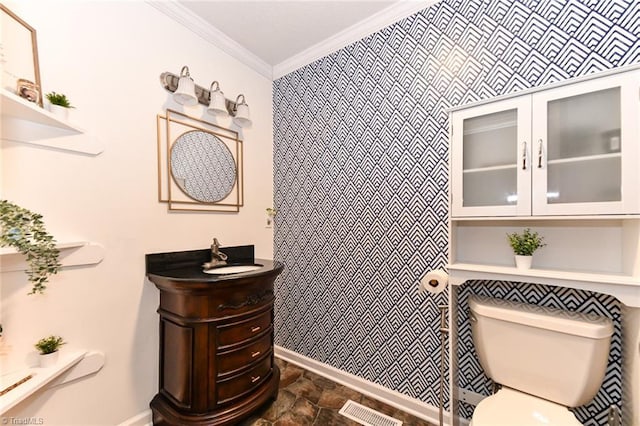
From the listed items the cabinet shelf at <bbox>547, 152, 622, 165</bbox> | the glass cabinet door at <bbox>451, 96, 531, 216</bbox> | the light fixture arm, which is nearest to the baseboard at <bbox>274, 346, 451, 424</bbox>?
the glass cabinet door at <bbox>451, 96, 531, 216</bbox>

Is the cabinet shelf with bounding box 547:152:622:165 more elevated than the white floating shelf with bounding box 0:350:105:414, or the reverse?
the cabinet shelf with bounding box 547:152:622:165

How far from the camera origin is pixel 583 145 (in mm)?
1189

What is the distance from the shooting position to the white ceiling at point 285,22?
180 centimetres

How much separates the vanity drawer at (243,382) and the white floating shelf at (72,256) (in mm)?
978

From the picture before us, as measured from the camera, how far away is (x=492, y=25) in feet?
4.98

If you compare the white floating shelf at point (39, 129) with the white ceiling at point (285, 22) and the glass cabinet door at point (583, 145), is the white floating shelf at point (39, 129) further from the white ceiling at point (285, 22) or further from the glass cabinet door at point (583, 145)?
the glass cabinet door at point (583, 145)

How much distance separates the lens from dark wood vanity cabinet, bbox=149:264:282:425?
4.74 feet

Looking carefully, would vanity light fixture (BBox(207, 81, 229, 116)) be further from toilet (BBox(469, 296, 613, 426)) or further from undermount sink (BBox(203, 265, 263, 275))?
A: toilet (BBox(469, 296, 613, 426))

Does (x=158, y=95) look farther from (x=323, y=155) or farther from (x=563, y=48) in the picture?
(x=563, y=48)

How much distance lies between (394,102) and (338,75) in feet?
1.90

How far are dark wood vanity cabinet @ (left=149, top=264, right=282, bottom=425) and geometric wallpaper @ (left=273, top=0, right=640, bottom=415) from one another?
0.68m

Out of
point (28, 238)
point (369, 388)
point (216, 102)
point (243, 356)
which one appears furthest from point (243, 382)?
point (216, 102)

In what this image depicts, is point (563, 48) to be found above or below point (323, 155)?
above

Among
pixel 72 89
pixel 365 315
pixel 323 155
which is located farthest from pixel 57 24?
pixel 365 315
